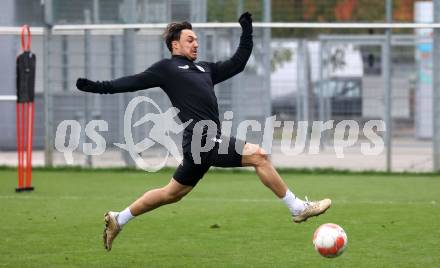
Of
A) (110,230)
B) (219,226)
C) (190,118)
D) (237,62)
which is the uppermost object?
(237,62)

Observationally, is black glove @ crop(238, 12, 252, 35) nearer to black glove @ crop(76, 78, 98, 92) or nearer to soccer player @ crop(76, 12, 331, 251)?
soccer player @ crop(76, 12, 331, 251)

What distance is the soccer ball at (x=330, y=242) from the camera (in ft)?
23.6

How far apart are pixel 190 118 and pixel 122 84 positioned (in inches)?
24.7

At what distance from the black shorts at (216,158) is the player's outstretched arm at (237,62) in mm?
753

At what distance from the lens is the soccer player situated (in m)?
7.80

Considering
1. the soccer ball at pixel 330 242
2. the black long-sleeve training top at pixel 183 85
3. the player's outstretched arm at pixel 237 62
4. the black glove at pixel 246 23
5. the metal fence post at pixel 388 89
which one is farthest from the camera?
the metal fence post at pixel 388 89

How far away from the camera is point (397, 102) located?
58.5 ft

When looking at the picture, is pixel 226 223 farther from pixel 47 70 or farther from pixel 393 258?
pixel 47 70

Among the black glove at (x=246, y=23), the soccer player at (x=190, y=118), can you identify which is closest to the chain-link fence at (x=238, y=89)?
the black glove at (x=246, y=23)

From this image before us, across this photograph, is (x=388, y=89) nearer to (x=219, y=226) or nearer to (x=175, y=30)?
(x=219, y=226)

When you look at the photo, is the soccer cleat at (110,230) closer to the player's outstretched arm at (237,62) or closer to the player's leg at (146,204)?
the player's leg at (146,204)

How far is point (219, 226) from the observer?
9.76 meters

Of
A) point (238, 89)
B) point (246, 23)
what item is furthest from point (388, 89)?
point (246, 23)

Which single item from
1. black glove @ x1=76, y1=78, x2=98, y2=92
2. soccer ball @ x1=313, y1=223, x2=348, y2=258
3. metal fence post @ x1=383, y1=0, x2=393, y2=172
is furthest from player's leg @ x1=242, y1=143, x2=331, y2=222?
metal fence post @ x1=383, y1=0, x2=393, y2=172
